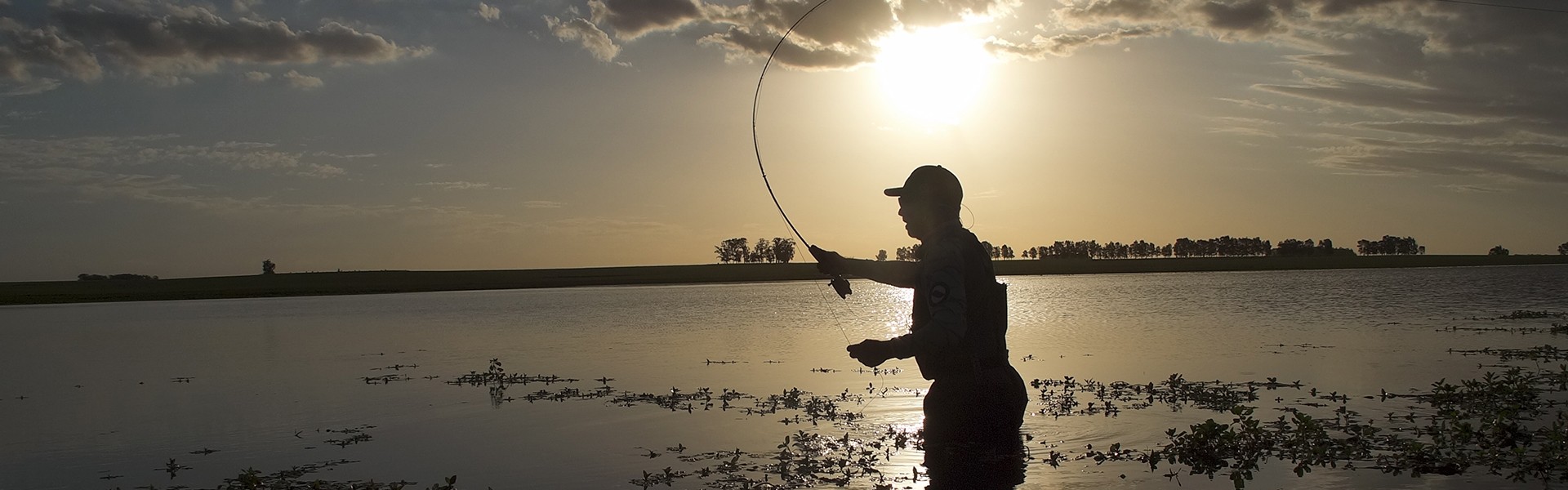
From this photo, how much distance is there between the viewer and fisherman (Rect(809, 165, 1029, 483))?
570cm

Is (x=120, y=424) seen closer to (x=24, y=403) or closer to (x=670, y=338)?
(x=24, y=403)

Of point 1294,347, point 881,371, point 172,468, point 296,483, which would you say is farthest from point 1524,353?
point 172,468

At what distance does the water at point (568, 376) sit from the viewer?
11.5 m

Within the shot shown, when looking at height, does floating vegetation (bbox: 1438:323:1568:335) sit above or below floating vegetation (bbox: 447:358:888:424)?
above

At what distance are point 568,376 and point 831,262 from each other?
48.2 ft

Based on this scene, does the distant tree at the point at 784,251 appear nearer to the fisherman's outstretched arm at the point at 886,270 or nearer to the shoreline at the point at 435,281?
the fisherman's outstretched arm at the point at 886,270

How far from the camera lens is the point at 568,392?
17.6 meters

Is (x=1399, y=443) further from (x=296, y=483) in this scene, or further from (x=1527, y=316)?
(x=1527, y=316)

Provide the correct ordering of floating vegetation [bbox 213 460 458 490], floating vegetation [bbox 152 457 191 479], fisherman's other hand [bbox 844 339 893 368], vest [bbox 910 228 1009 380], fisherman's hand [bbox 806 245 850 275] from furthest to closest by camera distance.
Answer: floating vegetation [bbox 152 457 191 479] → floating vegetation [bbox 213 460 458 490] → fisherman's hand [bbox 806 245 850 275] → vest [bbox 910 228 1009 380] → fisherman's other hand [bbox 844 339 893 368]

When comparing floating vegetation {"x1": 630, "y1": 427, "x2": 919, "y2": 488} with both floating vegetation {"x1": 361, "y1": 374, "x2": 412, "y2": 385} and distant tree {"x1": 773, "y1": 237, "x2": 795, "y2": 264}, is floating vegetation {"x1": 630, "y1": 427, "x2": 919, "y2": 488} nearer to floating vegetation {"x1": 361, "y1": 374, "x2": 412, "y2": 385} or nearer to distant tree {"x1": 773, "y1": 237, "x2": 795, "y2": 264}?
distant tree {"x1": 773, "y1": 237, "x2": 795, "y2": 264}

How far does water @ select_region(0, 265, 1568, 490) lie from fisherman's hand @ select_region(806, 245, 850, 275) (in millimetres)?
2934

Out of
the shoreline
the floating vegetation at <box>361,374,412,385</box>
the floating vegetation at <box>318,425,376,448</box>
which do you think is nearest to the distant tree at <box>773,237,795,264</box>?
the floating vegetation at <box>318,425,376,448</box>

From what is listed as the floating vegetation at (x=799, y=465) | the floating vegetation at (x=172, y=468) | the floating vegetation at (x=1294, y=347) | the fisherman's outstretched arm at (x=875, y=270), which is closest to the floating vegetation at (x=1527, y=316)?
the floating vegetation at (x=1294, y=347)

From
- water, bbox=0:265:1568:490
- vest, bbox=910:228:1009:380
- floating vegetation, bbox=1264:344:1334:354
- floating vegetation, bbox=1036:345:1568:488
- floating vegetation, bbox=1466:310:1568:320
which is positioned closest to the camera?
vest, bbox=910:228:1009:380
